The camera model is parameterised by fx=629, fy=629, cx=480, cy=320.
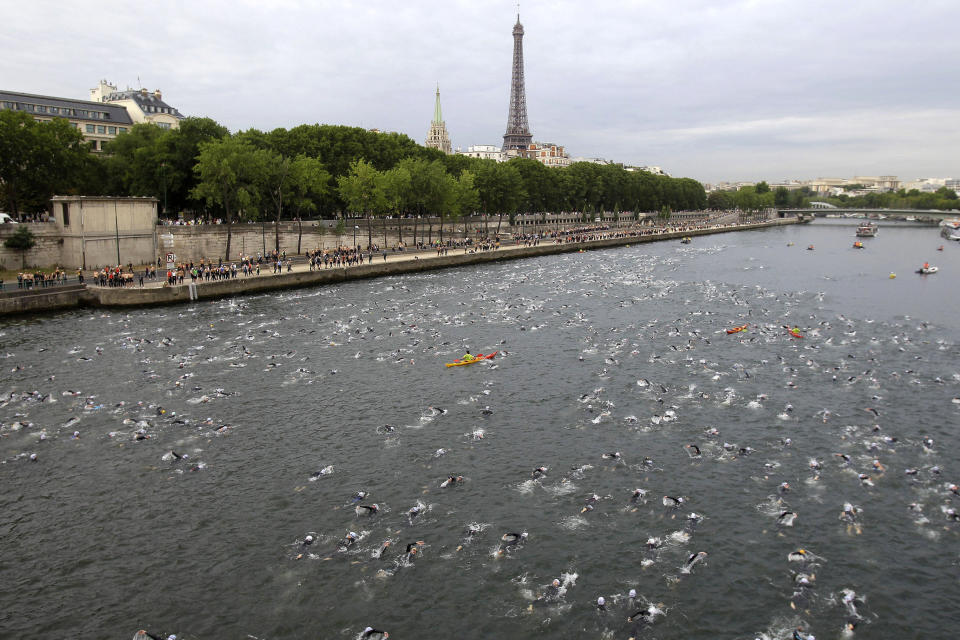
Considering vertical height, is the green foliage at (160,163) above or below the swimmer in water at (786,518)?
above

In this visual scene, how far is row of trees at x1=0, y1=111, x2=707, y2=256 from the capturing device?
74.5 meters

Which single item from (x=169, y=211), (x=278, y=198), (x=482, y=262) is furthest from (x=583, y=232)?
(x=169, y=211)

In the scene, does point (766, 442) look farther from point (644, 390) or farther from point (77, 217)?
point (77, 217)

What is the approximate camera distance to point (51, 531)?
67.7 ft

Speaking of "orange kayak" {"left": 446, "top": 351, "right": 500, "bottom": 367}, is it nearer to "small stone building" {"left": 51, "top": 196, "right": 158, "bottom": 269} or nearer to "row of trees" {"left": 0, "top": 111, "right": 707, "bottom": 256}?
"small stone building" {"left": 51, "top": 196, "right": 158, "bottom": 269}

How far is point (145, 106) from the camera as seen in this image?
134 metres

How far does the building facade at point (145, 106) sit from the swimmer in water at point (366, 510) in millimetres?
132269

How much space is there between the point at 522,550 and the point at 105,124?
435ft

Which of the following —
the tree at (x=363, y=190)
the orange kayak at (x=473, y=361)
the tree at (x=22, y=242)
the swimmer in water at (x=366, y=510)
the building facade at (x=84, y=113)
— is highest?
the building facade at (x=84, y=113)

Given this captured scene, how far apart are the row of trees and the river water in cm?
3557

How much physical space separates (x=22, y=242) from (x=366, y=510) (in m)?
59.0

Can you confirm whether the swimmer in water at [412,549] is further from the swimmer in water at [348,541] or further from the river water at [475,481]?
the swimmer in water at [348,541]

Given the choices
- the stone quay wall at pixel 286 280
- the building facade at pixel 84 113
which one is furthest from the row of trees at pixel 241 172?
the building facade at pixel 84 113

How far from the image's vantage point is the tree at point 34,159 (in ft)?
234
